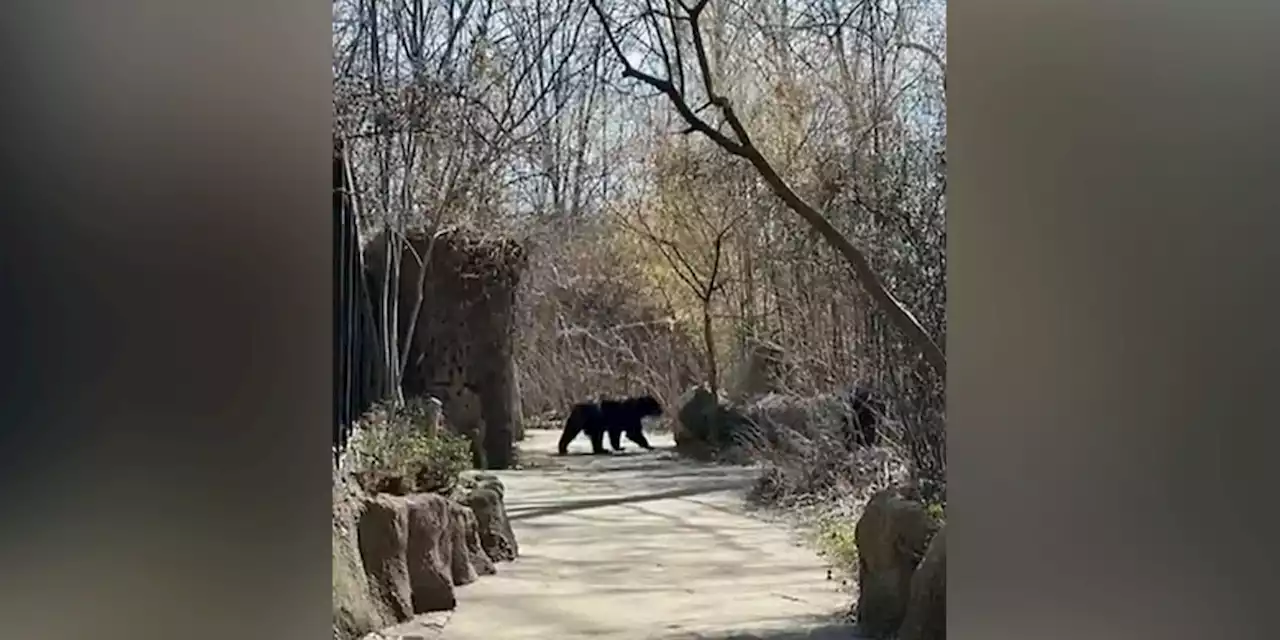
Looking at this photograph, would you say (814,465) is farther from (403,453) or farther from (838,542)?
(403,453)

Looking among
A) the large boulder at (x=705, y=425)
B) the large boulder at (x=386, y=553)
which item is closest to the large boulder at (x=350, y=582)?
the large boulder at (x=386, y=553)

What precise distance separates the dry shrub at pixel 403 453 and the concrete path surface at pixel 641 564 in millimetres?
185

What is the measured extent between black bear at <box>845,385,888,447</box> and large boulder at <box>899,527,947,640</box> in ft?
1.48

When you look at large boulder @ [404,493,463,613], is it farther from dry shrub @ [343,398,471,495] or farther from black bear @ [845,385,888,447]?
black bear @ [845,385,888,447]

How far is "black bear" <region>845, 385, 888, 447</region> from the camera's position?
2.86 meters

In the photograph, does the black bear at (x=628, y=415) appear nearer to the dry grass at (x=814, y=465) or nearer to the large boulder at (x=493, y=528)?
the dry grass at (x=814, y=465)

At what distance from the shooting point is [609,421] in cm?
282

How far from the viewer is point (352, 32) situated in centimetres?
261

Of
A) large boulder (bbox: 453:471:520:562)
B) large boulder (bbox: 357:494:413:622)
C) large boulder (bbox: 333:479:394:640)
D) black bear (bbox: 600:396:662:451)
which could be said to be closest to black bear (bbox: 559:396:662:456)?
black bear (bbox: 600:396:662:451)

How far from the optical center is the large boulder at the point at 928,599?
7.70 ft

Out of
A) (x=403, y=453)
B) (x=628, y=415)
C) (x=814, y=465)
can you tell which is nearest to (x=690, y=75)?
(x=628, y=415)
